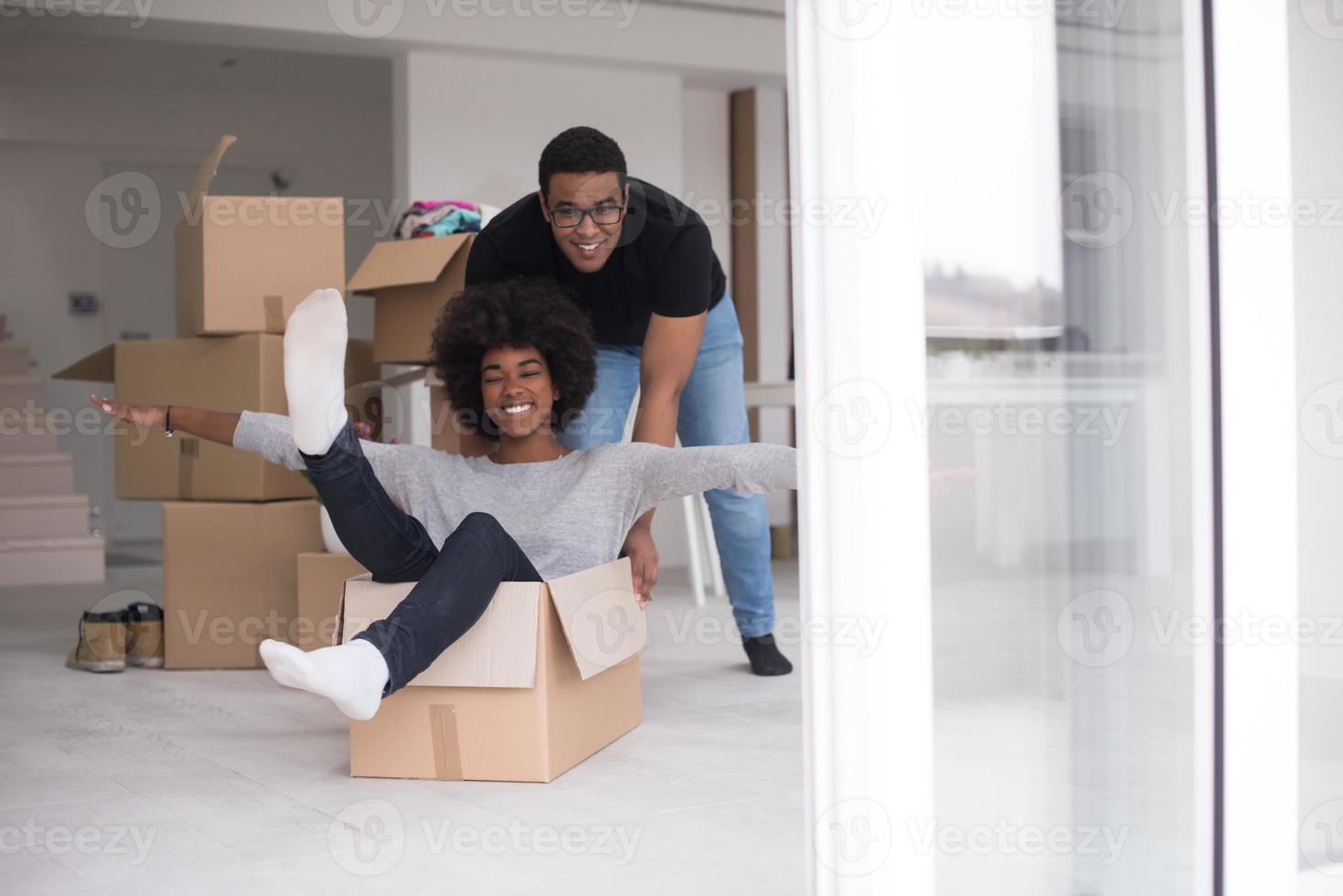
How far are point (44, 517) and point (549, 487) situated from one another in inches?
157

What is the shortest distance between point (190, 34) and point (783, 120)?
2281mm

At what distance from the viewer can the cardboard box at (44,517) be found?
5295 mm

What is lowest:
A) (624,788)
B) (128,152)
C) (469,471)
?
(624,788)

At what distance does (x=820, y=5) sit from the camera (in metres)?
1.12

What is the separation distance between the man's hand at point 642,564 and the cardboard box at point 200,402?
1058 mm

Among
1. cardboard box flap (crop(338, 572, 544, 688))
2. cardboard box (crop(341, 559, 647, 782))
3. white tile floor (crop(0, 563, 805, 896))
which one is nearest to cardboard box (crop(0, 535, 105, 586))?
white tile floor (crop(0, 563, 805, 896))

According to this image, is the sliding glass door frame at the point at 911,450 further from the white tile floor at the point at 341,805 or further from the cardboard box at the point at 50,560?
the cardboard box at the point at 50,560

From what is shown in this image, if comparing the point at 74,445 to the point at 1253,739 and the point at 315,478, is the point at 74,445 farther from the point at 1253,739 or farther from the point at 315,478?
the point at 1253,739

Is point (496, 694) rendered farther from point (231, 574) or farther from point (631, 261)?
point (231, 574)

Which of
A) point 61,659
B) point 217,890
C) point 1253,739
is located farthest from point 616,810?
point 61,659

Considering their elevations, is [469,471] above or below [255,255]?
below

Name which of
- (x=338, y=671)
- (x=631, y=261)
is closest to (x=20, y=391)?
(x=631, y=261)

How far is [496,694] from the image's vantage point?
187 centimetres

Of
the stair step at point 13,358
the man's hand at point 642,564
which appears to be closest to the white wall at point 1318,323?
the man's hand at point 642,564
